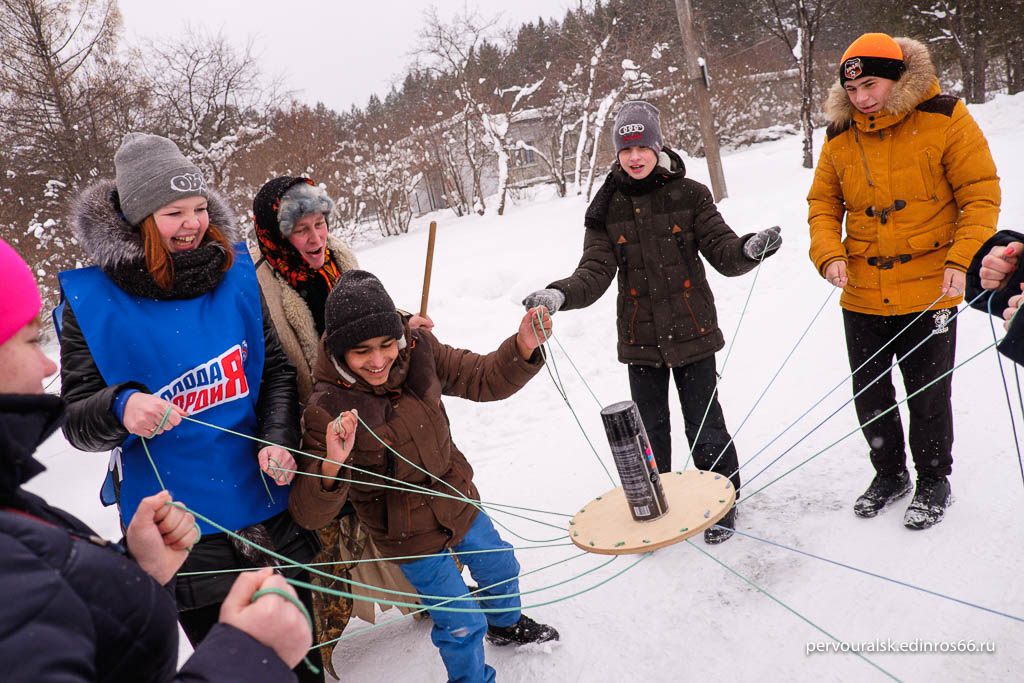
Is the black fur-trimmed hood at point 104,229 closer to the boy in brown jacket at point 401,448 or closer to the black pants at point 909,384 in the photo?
the boy in brown jacket at point 401,448

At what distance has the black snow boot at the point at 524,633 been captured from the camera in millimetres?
2705

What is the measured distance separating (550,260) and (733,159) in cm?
1060

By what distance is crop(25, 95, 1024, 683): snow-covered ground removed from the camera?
238 cm

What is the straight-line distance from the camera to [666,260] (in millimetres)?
3076

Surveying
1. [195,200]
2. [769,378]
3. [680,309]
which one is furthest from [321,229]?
[769,378]

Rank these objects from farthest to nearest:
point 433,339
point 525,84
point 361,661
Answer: point 525,84 → point 361,661 → point 433,339

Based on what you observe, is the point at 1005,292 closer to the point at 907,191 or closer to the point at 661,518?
the point at 907,191

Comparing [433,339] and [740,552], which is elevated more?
[433,339]

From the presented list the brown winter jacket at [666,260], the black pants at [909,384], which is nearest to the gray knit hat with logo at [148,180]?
the brown winter jacket at [666,260]

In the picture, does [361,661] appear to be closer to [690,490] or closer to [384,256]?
A: [690,490]

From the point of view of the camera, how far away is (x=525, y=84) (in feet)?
60.7

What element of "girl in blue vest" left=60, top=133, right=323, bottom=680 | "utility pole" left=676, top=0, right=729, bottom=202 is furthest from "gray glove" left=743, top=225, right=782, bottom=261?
"utility pole" left=676, top=0, right=729, bottom=202

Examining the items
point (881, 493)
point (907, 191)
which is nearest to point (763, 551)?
point (881, 493)

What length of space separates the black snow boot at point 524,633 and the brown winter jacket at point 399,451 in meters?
0.60
